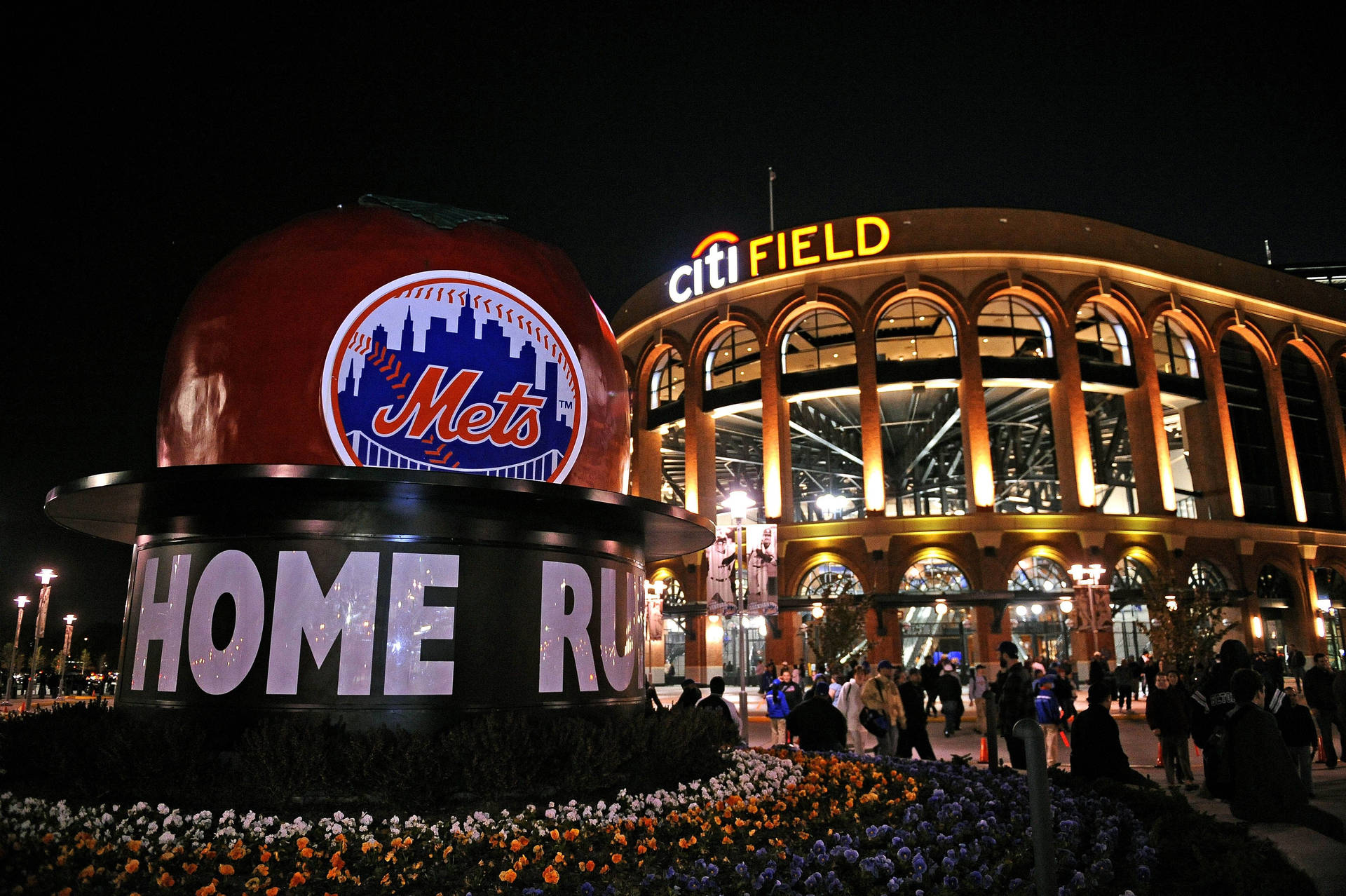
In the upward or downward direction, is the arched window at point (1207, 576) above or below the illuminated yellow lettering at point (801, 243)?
below

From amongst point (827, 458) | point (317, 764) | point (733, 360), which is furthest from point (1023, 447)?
point (317, 764)

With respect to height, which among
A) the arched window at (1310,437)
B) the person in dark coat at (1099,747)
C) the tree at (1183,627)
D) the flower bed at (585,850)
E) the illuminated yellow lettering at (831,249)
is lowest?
the flower bed at (585,850)

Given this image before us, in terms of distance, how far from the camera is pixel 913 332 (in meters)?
46.9

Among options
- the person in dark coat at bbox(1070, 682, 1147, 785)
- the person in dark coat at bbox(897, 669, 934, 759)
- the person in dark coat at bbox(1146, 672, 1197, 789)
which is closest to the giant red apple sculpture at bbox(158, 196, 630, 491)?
the person in dark coat at bbox(1070, 682, 1147, 785)

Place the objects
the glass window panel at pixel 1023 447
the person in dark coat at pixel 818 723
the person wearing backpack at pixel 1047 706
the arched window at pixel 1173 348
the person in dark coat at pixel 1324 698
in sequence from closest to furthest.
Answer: the person in dark coat at pixel 818 723 < the person wearing backpack at pixel 1047 706 < the person in dark coat at pixel 1324 698 < the arched window at pixel 1173 348 < the glass window panel at pixel 1023 447

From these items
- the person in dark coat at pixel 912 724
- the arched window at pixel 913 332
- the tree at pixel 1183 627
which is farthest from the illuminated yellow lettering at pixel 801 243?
the person in dark coat at pixel 912 724

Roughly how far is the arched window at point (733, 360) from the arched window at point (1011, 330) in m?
11.4

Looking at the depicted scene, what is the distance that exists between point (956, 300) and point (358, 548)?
40.8m

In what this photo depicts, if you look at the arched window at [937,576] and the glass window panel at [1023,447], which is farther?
the glass window panel at [1023,447]

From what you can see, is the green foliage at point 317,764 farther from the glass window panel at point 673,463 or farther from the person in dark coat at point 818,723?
the glass window panel at point 673,463

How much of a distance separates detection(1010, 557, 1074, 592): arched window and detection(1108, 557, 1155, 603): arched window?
245 centimetres

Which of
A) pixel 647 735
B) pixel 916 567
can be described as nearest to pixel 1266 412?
pixel 916 567

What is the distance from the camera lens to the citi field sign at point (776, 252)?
46.3m

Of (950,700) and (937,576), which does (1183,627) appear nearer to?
(937,576)
